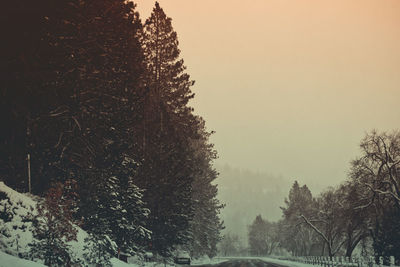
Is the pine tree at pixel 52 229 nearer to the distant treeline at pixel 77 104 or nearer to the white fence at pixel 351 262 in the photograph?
the distant treeline at pixel 77 104

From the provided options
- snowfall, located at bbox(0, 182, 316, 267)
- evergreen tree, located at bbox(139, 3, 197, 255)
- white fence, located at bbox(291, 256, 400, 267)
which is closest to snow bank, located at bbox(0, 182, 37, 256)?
snowfall, located at bbox(0, 182, 316, 267)

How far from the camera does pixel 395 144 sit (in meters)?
39.5

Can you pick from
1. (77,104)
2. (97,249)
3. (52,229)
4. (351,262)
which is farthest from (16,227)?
(351,262)

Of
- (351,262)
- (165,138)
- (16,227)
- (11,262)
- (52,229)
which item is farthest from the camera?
(351,262)

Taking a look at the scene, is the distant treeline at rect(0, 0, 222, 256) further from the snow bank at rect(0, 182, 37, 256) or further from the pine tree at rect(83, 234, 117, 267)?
the snow bank at rect(0, 182, 37, 256)

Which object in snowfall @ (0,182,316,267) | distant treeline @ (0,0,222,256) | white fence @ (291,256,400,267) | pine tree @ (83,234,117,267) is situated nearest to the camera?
snowfall @ (0,182,316,267)

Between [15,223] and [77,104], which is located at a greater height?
[77,104]

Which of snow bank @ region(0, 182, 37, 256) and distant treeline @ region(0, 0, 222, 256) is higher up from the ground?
distant treeline @ region(0, 0, 222, 256)

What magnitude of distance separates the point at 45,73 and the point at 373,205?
30.7m

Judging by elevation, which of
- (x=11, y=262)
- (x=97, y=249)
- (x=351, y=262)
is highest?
(x=11, y=262)

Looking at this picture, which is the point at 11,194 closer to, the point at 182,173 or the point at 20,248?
the point at 20,248

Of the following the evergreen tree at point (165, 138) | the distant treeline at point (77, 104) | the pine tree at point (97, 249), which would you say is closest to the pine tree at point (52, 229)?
the pine tree at point (97, 249)

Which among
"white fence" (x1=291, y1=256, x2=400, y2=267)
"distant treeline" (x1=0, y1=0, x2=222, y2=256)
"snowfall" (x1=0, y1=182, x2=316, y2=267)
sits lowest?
"white fence" (x1=291, y1=256, x2=400, y2=267)

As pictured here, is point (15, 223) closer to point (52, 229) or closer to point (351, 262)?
point (52, 229)
